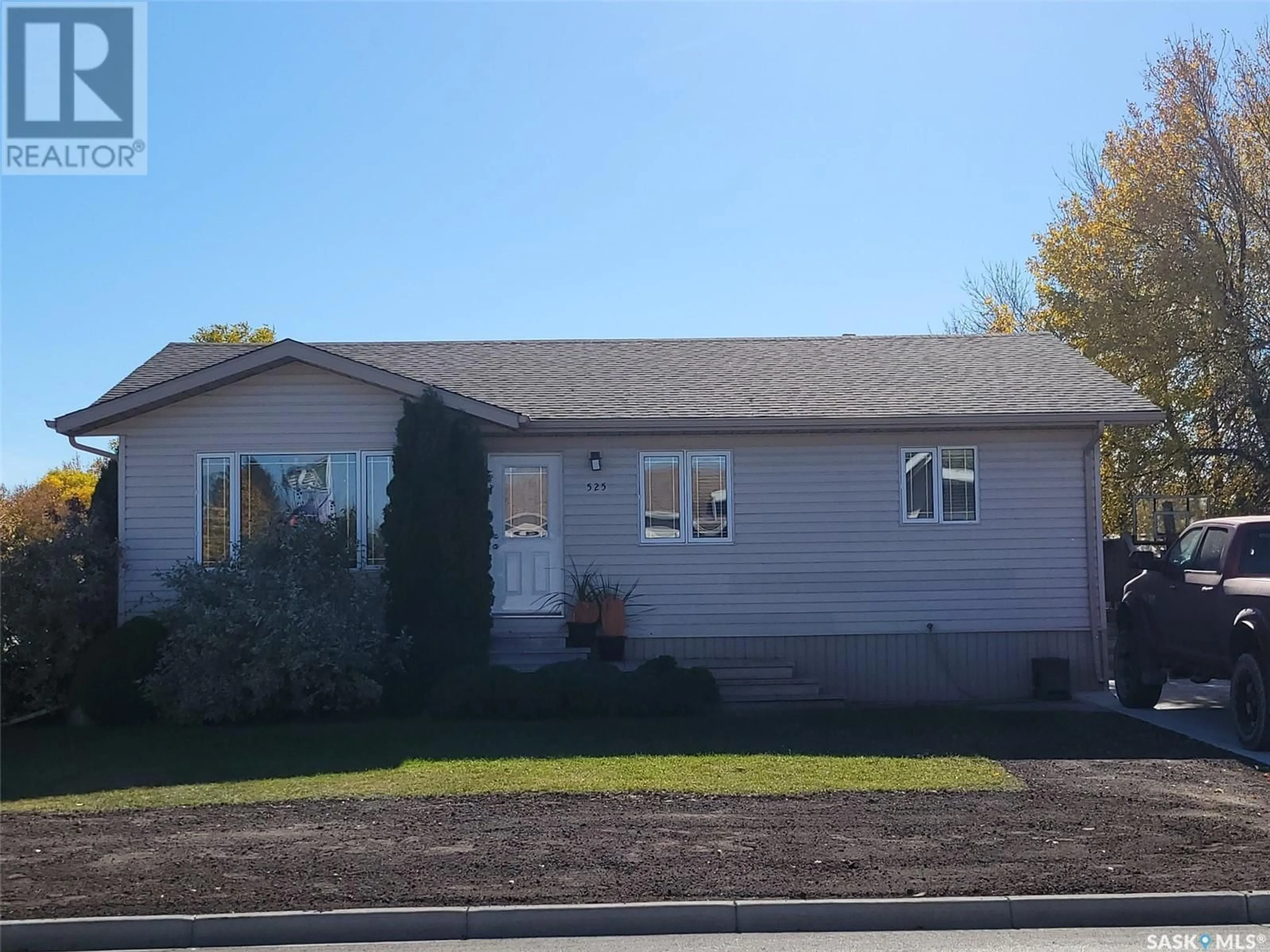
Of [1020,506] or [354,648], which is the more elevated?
[1020,506]

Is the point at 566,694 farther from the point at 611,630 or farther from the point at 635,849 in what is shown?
the point at 635,849

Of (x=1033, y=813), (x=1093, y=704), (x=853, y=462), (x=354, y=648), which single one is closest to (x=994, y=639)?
(x=1093, y=704)

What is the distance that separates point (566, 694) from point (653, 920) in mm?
6408

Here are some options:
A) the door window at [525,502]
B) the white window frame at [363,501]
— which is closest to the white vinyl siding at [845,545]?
the door window at [525,502]

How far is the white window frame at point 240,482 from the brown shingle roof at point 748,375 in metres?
1.12

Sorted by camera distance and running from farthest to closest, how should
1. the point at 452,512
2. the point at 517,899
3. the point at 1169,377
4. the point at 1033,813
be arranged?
the point at 1169,377, the point at 452,512, the point at 1033,813, the point at 517,899

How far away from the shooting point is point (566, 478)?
15023 mm

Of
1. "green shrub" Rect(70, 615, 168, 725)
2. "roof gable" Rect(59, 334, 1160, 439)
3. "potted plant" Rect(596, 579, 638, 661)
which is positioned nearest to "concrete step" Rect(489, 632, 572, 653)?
"potted plant" Rect(596, 579, 638, 661)

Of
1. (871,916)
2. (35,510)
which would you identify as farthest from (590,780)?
(35,510)

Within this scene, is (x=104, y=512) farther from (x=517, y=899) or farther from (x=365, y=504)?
(x=517, y=899)

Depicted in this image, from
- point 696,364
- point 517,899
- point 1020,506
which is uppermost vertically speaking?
point 696,364

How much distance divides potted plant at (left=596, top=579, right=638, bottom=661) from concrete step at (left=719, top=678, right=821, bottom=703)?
4.23ft

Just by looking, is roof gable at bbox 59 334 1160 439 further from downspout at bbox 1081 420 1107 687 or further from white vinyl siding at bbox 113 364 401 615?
downspout at bbox 1081 420 1107 687

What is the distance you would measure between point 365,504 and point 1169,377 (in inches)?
631
